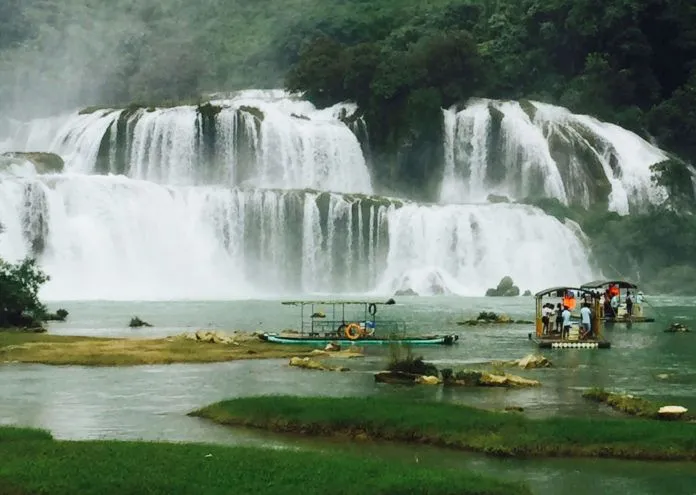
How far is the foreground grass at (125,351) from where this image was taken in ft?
98.1

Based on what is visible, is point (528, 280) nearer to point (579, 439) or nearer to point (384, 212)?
point (384, 212)

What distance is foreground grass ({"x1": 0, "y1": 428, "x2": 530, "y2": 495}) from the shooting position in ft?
44.2

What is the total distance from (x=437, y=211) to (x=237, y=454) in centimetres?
5290

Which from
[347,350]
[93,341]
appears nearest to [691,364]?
[347,350]

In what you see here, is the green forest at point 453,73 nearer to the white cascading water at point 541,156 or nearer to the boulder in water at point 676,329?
the white cascading water at point 541,156

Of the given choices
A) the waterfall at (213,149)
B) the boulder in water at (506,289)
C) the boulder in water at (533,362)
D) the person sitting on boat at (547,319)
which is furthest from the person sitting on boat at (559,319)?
the waterfall at (213,149)

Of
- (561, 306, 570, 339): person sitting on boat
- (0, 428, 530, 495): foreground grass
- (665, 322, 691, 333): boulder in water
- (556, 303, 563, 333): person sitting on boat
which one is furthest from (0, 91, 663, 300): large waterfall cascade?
(0, 428, 530, 495): foreground grass

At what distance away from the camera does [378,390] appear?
2339 centimetres

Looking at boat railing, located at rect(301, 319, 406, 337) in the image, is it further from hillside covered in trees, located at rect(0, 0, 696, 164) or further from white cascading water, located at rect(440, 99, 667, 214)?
hillside covered in trees, located at rect(0, 0, 696, 164)

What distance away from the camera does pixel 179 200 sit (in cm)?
6631

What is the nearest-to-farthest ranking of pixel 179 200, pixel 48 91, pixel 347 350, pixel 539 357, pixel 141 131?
pixel 539 357 < pixel 347 350 < pixel 179 200 < pixel 141 131 < pixel 48 91

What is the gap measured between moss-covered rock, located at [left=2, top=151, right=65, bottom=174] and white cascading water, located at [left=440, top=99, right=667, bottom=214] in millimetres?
26752

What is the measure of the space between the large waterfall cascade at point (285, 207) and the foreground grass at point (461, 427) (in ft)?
134

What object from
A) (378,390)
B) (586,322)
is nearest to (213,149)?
(586,322)
